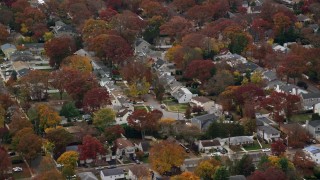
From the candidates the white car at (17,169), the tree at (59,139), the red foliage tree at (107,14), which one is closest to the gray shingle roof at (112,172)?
the tree at (59,139)

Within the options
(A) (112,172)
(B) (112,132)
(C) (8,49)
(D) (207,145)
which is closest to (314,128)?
(D) (207,145)

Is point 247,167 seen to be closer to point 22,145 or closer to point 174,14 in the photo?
Result: point 22,145

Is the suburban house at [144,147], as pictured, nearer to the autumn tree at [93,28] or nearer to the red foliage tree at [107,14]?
the autumn tree at [93,28]

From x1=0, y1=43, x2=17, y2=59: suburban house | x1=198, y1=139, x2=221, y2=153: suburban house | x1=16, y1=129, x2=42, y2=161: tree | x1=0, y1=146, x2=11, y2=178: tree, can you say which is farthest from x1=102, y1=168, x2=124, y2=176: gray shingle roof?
x1=0, y1=43, x2=17, y2=59: suburban house

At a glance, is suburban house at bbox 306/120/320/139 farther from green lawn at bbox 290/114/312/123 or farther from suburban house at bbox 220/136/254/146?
suburban house at bbox 220/136/254/146

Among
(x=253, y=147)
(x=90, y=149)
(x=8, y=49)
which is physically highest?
(x=8, y=49)

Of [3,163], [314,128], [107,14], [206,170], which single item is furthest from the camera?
[107,14]

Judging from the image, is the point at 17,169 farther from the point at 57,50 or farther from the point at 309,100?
the point at 309,100
